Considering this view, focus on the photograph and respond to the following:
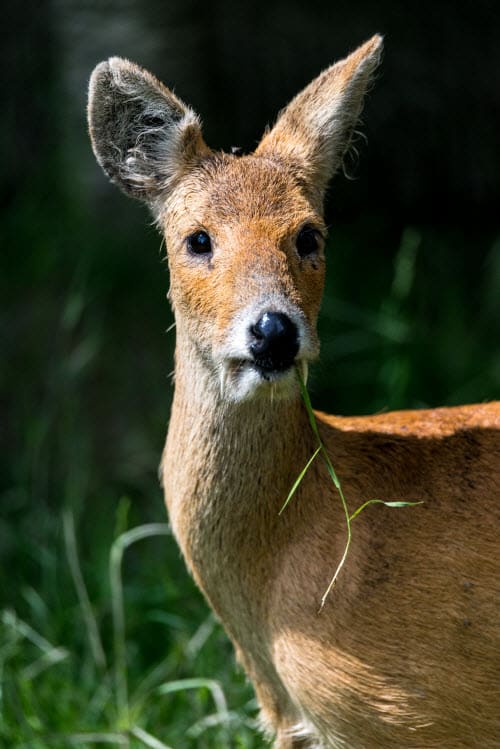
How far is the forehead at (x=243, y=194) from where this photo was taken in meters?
4.07

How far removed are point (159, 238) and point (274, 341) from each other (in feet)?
16.1

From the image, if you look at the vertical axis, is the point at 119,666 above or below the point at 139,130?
below

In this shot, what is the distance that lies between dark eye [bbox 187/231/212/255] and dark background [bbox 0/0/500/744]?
3.27 m

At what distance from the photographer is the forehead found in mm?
4070

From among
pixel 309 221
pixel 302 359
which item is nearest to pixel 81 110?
pixel 309 221

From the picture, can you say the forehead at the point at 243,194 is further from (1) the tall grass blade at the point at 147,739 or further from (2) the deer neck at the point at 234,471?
(1) the tall grass blade at the point at 147,739

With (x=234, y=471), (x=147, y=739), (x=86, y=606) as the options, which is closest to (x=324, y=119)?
(x=234, y=471)

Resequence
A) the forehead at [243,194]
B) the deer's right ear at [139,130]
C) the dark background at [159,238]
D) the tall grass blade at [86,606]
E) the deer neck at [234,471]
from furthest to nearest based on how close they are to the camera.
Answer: the dark background at [159,238]
the tall grass blade at [86,606]
the deer's right ear at [139,130]
the deer neck at [234,471]
the forehead at [243,194]

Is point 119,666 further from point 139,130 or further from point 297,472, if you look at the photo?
point 139,130

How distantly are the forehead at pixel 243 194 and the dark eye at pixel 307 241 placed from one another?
0.14 feet

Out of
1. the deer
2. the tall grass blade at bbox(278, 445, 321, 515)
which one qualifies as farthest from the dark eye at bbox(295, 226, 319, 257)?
the tall grass blade at bbox(278, 445, 321, 515)

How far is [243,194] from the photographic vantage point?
4.11 metres

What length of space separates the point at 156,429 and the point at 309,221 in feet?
12.6

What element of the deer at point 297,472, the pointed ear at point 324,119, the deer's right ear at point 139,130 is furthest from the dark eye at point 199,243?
the pointed ear at point 324,119
